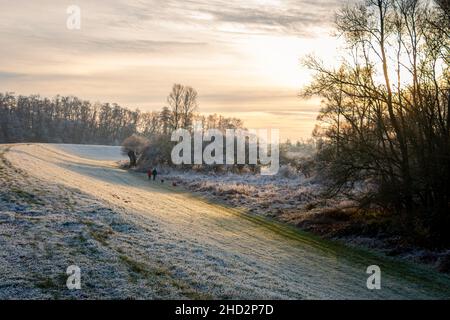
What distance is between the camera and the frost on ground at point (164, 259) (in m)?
9.98

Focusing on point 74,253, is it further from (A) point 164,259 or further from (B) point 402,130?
(B) point 402,130

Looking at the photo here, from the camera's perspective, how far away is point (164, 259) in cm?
1258

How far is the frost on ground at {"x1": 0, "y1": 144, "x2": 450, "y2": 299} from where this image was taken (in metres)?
9.98

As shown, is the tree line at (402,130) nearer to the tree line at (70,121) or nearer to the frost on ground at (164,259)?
the frost on ground at (164,259)

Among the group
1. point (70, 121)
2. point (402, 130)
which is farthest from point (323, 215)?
point (70, 121)

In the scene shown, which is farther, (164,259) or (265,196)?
(265,196)

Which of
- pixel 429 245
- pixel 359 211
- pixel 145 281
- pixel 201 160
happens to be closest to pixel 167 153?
pixel 201 160

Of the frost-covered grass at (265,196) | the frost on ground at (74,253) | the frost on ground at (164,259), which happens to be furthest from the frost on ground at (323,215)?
the frost on ground at (74,253)

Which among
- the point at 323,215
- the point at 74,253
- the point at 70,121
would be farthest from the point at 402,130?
the point at 70,121

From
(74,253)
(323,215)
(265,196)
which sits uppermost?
(74,253)

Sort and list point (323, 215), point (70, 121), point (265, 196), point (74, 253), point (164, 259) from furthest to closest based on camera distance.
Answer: point (70, 121) → point (265, 196) → point (323, 215) → point (164, 259) → point (74, 253)

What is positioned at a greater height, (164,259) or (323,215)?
(164,259)

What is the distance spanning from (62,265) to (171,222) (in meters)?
9.30

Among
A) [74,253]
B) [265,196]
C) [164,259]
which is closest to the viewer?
[74,253]
